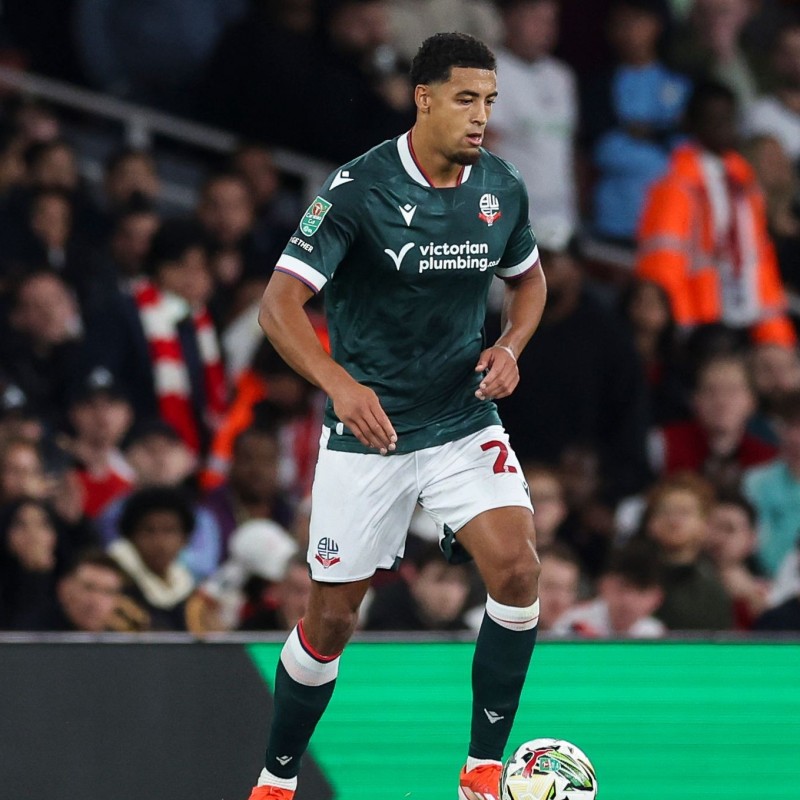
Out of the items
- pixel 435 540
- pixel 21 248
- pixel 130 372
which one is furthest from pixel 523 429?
pixel 21 248

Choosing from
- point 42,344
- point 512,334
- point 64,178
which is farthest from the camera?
point 64,178

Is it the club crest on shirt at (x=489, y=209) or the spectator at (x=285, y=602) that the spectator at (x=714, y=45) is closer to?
the spectator at (x=285, y=602)

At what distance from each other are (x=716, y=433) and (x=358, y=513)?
4223 millimetres

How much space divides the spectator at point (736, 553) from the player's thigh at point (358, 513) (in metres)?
3.28

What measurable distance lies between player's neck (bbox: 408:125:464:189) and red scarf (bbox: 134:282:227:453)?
3.70 m

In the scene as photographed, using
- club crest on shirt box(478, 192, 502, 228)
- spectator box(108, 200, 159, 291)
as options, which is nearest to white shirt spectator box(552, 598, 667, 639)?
spectator box(108, 200, 159, 291)

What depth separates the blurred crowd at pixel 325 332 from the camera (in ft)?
23.9

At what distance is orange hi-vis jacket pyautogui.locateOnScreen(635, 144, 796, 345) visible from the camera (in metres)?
9.34

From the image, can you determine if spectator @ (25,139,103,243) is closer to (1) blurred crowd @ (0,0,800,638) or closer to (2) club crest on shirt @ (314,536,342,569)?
(1) blurred crowd @ (0,0,800,638)

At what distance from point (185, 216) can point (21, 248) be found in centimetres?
89

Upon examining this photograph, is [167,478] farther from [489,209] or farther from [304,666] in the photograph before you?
[489,209]

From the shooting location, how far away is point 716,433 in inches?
340

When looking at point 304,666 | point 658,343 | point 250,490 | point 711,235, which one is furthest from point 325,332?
point 304,666

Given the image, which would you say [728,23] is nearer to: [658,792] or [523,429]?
[523,429]
